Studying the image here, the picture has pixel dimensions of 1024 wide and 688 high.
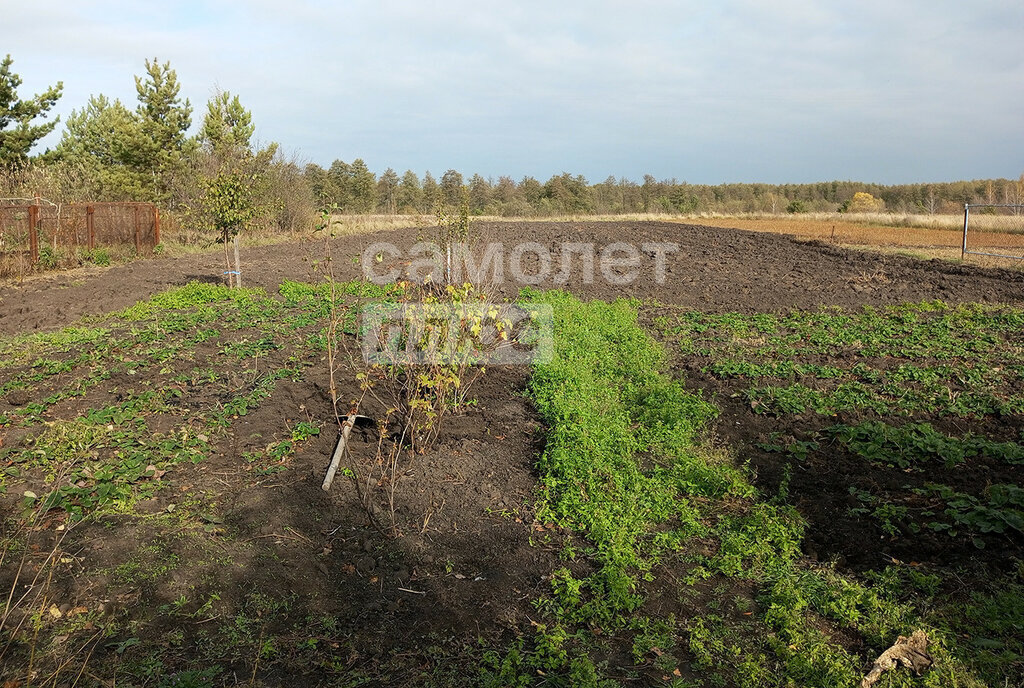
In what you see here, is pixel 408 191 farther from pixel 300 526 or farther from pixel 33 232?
pixel 300 526

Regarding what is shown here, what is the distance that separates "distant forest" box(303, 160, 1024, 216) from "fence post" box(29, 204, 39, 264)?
1133 cm

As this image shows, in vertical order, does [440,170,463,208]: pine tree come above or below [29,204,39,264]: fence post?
above

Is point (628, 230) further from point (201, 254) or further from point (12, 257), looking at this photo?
point (12, 257)

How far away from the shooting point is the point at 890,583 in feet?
12.8

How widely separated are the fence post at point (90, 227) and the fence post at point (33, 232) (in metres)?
2.00

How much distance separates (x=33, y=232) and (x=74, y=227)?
1533 millimetres

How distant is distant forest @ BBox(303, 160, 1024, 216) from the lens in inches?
1345

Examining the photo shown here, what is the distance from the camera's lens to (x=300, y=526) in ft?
14.2

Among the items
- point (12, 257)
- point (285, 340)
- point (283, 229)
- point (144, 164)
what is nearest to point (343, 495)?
point (285, 340)

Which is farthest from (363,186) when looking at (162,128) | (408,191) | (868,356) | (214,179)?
(868,356)

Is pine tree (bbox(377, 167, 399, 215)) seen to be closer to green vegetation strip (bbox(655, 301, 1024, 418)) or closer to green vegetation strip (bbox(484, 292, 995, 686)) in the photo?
green vegetation strip (bbox(655, 301, 1024, 418))

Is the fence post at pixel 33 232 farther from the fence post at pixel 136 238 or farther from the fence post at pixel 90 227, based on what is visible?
the fence post at pixel 136 238

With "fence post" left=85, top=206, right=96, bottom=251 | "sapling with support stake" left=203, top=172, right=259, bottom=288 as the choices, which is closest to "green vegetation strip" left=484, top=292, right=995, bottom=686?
"sapling with support stake" left=203, top=172, right=259, bottom=288

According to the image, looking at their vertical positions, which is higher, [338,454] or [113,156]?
[113,156]
